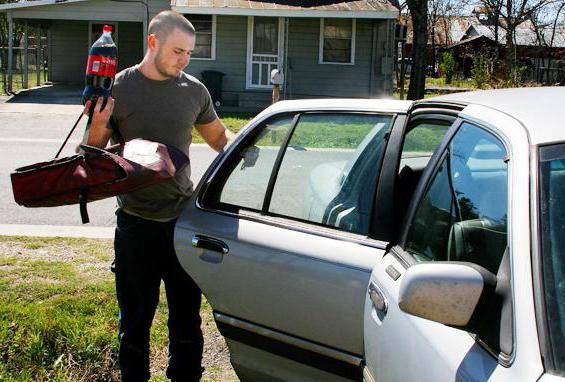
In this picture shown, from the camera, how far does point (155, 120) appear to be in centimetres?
360

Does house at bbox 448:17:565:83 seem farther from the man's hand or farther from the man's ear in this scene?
the man's hand

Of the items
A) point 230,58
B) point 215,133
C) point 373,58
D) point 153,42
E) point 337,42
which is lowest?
point 215,133

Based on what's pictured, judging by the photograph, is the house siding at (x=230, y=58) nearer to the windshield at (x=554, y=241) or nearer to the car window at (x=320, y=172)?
the car window at (x=320, y=172)

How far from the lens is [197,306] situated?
12.4 feet

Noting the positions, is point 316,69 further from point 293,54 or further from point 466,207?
point 466,207

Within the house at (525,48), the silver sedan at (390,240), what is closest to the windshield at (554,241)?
the silver sedan at (390,240)

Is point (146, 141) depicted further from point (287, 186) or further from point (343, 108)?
point (343, 108)

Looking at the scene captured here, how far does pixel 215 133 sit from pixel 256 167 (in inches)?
21.4

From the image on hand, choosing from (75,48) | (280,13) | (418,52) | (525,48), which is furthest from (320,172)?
(525,48)

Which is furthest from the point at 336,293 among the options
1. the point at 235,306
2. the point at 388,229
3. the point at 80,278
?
the point at 80,278

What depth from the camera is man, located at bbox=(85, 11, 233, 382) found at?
3562mm

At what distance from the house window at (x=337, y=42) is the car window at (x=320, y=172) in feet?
62.9

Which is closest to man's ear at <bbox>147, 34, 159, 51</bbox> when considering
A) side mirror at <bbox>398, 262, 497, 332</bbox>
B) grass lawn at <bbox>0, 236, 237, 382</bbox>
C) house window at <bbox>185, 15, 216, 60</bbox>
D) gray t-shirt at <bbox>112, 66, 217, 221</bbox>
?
gray t-shirt at <bbox>112, 66, 217, 221</bbox>

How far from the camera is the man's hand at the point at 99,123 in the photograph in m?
3.32
